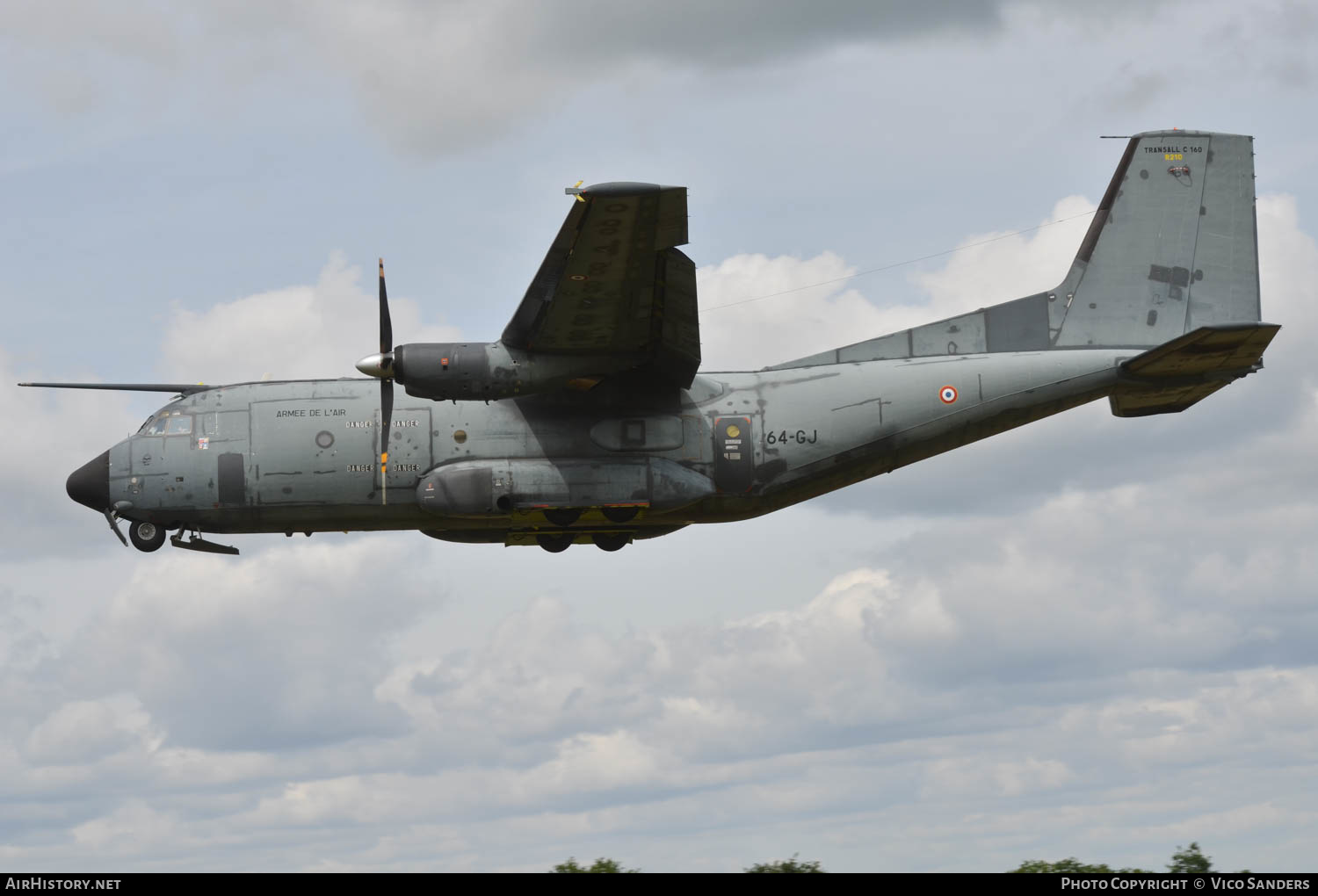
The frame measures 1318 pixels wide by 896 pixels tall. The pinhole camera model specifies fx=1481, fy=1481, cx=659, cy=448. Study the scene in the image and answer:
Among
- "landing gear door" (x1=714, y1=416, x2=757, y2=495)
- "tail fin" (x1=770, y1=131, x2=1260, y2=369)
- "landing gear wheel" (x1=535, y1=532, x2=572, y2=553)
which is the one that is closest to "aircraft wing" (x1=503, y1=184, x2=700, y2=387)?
"landing gear door" (x1=714, y1=416, x2=757, y2=495)

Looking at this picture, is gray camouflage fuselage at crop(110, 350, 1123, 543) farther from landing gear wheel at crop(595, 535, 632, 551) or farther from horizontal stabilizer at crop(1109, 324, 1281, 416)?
horizontal stabilizer at crop(1109, 324, 1281, 416)

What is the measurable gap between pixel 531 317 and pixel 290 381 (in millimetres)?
5344

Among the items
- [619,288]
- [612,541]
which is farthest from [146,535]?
[619,288]

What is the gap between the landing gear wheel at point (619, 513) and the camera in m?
26.0

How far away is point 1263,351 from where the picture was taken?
26.8 metres

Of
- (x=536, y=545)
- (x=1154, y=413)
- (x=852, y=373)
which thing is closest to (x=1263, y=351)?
(x=1154, y=413)

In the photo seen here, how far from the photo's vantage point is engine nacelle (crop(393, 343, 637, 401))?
79.6ft

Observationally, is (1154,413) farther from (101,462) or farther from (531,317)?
→ (101,462)

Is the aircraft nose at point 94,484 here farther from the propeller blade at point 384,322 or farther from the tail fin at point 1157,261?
the tail fin at point 1157,261

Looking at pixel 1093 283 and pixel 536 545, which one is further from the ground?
Answer: pixel 1093 283

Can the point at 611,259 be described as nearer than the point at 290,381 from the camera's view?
Yes

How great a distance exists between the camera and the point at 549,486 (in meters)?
25.7

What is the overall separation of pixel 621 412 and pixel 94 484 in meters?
9.46

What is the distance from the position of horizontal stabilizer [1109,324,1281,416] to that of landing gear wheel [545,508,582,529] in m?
10.5
